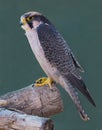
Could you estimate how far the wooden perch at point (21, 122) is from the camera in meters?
3.25

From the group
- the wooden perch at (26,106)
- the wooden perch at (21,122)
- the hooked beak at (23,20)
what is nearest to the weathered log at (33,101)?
the wooden perch at (26,106)

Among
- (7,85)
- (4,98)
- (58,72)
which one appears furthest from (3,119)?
(7,85)

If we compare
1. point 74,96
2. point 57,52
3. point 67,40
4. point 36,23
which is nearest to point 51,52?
point 57,52

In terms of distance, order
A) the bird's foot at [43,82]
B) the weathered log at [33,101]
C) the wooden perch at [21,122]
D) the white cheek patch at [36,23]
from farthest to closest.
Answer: the white cheek patch at [36,23]
the bird's foot at [43,82]
the weathered log at [33,101]
the wooden perch at [21,122]

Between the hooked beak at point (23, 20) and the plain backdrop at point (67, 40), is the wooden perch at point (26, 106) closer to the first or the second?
the hooked beak at point (23, 20)

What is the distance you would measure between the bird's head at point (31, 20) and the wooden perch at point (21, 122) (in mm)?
981

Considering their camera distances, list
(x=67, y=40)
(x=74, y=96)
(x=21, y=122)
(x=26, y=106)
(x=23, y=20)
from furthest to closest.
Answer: (x=67, y=40) < (x=23, y=20) < (x=74, y=96) < (x=26, y=106) < (x=21, y=122)

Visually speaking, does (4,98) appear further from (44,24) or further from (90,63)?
(90,63)

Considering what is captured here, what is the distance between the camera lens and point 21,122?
335 centimetres

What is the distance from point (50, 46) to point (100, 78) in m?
1.19

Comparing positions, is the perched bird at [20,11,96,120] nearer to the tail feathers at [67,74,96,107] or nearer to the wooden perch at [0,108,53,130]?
the tail feathers at [67,74,96,107]

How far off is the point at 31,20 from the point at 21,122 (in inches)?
47.1

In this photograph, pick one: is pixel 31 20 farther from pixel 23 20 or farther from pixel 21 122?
pixel 21 122

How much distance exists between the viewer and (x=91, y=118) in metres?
5.54
